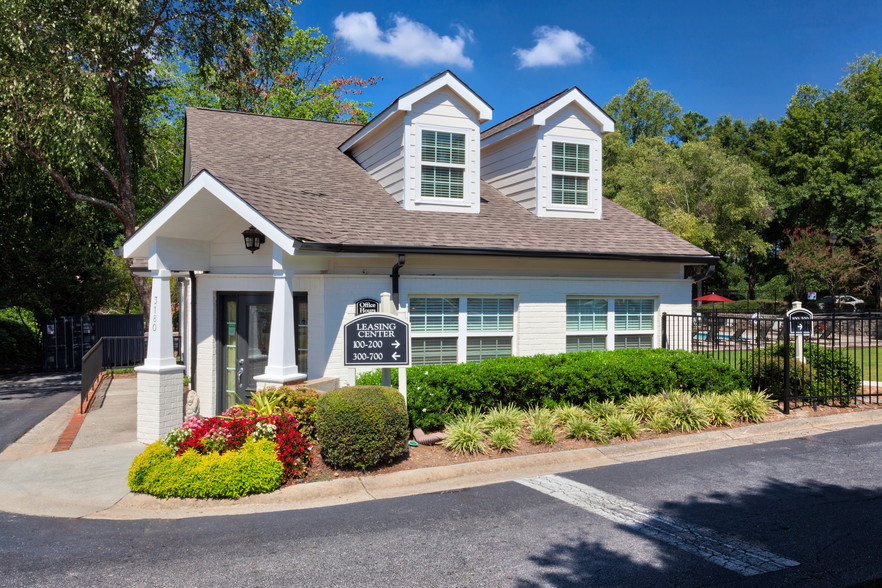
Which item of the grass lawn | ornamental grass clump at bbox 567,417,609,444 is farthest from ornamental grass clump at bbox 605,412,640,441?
the grass lawn

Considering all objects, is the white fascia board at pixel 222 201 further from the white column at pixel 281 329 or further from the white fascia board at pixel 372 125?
the white fascia board at pixel 372 125

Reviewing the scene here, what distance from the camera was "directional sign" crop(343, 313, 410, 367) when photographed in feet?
24.4

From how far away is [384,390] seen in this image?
7.50 m

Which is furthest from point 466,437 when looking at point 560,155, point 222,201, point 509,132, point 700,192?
point 700,192

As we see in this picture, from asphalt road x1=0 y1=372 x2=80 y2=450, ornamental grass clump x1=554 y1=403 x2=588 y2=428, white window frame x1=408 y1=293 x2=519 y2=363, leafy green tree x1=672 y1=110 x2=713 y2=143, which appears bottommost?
asphalt road x1=0 y1=372 x2=80 y2=450

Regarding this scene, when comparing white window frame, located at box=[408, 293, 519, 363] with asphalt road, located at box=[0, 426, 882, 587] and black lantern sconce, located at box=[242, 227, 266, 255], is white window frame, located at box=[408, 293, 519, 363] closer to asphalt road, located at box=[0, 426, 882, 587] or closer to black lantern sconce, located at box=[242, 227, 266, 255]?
black lantern sconce, located at box=[242, 227, 266, 255]

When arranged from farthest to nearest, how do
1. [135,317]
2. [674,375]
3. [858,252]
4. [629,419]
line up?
[858,252]
[135,317]
[674,375]
[629,419]

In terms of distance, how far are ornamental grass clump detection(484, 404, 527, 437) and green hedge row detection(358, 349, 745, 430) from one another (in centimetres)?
41

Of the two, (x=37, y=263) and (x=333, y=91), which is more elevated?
(x=333, y=91)

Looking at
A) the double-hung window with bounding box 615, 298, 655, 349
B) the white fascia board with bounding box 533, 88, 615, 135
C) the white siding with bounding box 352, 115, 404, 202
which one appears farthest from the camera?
the white fascia board with bounding box 533, 88, 615, 135

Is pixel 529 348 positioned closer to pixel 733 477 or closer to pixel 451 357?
pixel 451 357

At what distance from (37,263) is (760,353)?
75.5 ft

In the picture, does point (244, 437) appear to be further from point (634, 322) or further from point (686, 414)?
point (634, 322)

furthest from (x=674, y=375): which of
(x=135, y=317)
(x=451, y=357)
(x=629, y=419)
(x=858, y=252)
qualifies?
(x=858, y=252)
